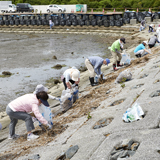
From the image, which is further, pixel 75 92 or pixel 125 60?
pixel 125 60

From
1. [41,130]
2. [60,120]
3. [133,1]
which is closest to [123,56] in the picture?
[60,120]

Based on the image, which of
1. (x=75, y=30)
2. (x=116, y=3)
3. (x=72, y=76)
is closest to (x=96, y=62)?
(x=72, y=76)

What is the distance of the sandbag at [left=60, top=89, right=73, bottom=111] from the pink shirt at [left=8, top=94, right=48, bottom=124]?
1.53 meters

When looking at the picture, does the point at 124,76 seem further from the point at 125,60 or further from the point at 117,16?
the point at 117,16

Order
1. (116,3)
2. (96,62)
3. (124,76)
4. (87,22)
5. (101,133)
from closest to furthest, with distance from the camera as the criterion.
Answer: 1. (101,133)
2. (96,62)
3. (124,76)
4. (87,22)
5. (116,3)

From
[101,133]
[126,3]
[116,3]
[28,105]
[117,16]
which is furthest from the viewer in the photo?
[116,3]

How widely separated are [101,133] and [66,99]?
225 centimetres

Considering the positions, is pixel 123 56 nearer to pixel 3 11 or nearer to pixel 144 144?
pixel 144 144

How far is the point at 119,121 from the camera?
14.7ft

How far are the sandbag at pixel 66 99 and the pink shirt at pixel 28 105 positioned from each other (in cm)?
153

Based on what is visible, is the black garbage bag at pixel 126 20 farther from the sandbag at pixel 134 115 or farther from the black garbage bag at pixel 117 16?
the sandbag at pixel 134 115

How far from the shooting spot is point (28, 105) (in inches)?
186

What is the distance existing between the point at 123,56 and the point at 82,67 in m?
3.68

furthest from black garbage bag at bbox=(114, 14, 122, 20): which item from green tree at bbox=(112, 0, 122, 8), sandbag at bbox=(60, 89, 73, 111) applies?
sandbag at bbox=(60, 89, 73, 111)
